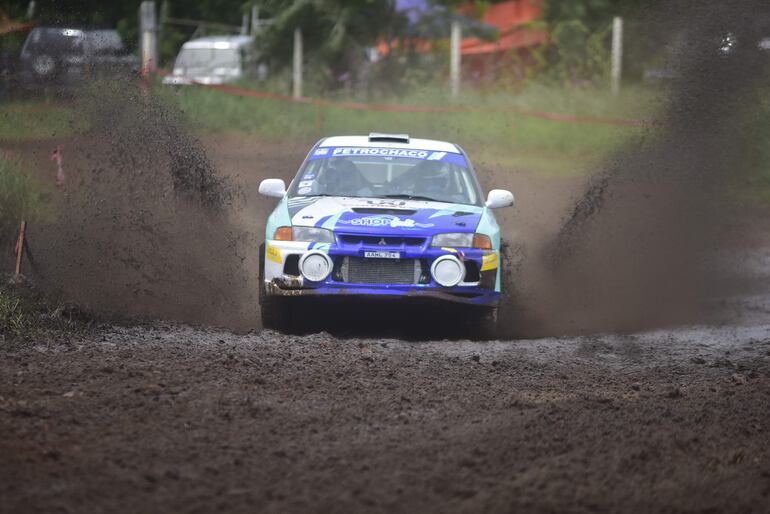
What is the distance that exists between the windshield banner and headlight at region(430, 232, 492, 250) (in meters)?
1.50

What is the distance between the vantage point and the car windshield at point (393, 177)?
980 cm

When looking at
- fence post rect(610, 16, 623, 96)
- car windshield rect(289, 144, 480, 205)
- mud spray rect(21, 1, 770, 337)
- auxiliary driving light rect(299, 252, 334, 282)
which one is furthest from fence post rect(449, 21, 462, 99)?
auxiliary driving light rect(299, 252, 334, 282)

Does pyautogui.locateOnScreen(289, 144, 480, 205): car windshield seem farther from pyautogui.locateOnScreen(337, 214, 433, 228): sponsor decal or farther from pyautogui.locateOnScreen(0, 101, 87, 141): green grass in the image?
pyautogui.locateOnScreen(0, 101, 87, 141): green grass

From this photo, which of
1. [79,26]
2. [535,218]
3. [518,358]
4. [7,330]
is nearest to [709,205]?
[535,218]

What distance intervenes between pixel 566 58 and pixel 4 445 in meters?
22.6

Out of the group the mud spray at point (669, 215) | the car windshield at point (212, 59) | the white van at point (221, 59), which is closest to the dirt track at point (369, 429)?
the mud spray at point (669, 215)

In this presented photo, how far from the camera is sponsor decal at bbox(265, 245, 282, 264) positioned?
8820 mm

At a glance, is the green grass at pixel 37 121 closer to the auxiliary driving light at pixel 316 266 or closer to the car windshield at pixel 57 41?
the car windshield at pixel 57 41

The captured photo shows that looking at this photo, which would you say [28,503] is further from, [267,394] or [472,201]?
[472,201]

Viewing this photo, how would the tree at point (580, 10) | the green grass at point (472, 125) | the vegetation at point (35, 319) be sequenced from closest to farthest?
1. the vegetation at point (35, 319)
2. the green grass at point (472, 125)
3. the tree at point (580, 10)

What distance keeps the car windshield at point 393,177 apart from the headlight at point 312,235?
928mm

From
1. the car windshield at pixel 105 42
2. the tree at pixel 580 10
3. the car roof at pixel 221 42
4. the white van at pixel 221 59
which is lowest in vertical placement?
the car windshield at pixel 105 42

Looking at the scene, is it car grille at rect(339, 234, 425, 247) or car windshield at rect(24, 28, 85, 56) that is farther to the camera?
car windshield at rect(24, 28, 85, 56)

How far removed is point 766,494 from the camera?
5.06 metres
